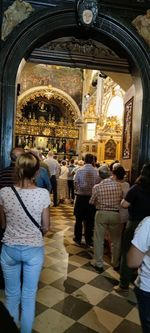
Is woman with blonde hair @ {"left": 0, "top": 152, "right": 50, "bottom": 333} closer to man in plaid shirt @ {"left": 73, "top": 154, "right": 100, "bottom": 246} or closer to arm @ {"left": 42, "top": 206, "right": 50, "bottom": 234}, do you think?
arm @ {"left": 42, "top": 206, "right": 50, "bottom": 234}

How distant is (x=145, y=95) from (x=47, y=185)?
6.54 ft

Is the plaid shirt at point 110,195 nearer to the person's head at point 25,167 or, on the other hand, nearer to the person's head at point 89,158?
the person's head at point 89,158

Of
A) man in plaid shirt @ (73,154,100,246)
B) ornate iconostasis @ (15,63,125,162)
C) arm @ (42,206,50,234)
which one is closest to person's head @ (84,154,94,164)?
man in plaid shirt @ (73,154,100,246)

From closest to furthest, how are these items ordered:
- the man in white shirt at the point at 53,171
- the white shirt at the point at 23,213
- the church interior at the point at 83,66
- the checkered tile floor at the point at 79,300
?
the white shirt at the point at 23,213 < the checkered tile floor at the point at 79,300 < the church interior at the point at 83,66 < the man in white shirt at the point at 53,171

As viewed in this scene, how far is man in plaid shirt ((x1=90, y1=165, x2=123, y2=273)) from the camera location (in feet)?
14.3

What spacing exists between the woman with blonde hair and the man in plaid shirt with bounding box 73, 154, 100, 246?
3120 mm

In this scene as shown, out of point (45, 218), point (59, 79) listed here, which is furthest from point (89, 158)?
point (59, 79)

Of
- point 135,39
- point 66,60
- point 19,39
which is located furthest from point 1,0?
point 135,39

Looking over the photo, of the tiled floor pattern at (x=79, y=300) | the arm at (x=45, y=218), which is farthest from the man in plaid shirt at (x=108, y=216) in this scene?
the arm at (x=45, y=218)

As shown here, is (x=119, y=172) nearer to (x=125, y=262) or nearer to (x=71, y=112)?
(x=125, y=262)

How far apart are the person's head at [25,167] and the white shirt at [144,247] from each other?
0.93 m

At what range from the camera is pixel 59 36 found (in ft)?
15.7

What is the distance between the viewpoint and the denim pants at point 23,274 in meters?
2.34

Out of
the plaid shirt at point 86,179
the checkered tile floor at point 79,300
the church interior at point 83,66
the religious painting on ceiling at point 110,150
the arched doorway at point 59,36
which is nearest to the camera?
the checkered tile floor at point 79,300
